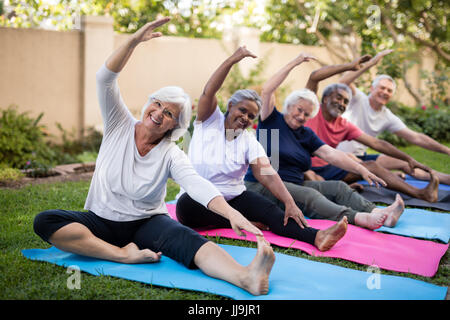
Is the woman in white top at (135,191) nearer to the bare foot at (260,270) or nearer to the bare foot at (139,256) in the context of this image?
the bare foot at (139,256)

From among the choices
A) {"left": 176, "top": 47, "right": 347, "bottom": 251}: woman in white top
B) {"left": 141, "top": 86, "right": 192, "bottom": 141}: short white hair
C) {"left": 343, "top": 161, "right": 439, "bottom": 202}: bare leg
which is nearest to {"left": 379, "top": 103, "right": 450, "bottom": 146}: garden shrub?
{"left": 343, "top": 161, "right": 439, "bottom": 202}: bare leg

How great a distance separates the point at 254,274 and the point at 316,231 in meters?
1.11

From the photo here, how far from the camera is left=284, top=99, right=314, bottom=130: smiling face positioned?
4.18m

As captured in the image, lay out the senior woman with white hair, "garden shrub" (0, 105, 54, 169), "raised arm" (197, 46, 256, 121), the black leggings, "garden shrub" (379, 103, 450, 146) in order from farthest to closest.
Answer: "garden shrub" (379, 103, 450, 146) < "garden shrub" (0, 105, 54, 169) < the senior woman with white hair < the black leggings < "raised arm" (197, 46, 256, 121)

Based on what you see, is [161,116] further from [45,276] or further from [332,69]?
[332,69]

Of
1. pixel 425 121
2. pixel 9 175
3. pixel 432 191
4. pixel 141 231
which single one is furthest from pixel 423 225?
pixel 425 121

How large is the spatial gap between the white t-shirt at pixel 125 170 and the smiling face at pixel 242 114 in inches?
32.0

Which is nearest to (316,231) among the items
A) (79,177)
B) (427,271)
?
(427,271)

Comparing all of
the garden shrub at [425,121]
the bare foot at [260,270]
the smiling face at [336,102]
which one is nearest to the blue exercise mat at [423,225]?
the smiling face at [336,102]

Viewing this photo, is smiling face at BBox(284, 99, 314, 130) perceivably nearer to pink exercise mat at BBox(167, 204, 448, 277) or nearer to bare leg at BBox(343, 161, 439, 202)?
pink exercise mat at BBox(167, 204, 448, 277)

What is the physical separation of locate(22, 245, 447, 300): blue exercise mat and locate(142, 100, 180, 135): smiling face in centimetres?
85

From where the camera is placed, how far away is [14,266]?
2764 millimetres

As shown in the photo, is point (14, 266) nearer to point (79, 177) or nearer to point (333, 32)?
point (79, 177)

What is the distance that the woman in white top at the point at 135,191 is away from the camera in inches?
106
